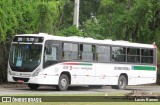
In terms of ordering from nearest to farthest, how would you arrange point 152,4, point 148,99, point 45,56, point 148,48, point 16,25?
point 148,99, point 45,56, point 16,25, point 148,48, point 152,4

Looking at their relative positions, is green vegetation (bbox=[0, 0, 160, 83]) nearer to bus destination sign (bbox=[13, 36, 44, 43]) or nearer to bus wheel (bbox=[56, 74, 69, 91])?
bus destination sign (bbox=[13, 36, 44, 43])

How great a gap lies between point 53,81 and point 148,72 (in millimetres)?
9189

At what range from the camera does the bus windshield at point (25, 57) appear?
25.1 m

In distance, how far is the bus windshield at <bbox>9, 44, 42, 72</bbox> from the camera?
25109 mm

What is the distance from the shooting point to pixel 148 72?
1273 inches

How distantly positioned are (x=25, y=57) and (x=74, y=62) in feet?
9.89

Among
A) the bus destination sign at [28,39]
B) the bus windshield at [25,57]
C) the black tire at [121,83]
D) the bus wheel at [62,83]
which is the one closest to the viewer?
the bus windshield at [25,57]

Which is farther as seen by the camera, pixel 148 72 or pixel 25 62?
pixel 148 72

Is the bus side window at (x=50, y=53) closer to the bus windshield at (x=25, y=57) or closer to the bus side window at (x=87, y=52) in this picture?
the bus windshield at (x=25, y=57)

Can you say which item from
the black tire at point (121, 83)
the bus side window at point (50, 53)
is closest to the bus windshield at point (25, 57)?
the bus side window at point (50, 53)

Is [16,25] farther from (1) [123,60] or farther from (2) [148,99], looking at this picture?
(2) [148,99]

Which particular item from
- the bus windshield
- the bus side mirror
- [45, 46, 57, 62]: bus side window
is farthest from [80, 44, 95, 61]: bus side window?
the bus windshield

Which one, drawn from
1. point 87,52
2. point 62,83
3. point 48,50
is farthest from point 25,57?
point 87,52

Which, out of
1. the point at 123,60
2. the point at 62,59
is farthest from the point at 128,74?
the point at 62,59
